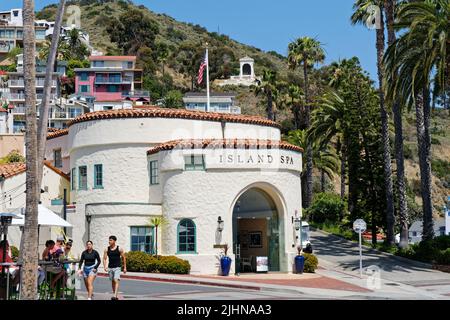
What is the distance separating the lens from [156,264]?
100 ft

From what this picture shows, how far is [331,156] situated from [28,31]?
4789cm

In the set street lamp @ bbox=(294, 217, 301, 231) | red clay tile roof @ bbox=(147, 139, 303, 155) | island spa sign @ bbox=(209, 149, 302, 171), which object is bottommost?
street lamp @ bbox=(294, 217, 301, 231)

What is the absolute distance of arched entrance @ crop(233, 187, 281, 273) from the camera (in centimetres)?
3378

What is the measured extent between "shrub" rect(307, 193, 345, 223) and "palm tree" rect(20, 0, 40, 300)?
118 feet

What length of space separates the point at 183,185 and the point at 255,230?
5.62m

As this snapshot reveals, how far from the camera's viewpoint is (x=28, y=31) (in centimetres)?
1747

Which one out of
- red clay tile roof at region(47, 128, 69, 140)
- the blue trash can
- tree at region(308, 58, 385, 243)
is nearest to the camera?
the blue trash can

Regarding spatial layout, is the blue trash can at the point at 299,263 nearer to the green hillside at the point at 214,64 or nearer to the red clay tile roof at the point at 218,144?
the red clay tile roof at the point at 218,144

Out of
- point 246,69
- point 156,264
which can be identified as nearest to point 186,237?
point 156,264

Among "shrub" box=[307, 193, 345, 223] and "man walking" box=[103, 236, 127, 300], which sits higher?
"shrub" box=[307, 193, 345, 223]

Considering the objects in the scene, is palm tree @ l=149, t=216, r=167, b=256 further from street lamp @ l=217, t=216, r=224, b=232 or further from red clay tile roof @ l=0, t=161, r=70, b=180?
red clay tile roof @ l=0, t=161, r=70, b=180

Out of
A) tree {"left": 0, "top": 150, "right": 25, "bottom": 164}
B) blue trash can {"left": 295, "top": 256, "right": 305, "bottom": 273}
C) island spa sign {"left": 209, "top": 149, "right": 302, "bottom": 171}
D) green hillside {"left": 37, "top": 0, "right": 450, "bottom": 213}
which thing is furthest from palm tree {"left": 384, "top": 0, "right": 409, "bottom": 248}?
green hillside {"left": 37, "top": 0, "right": 450, "bottom": 213}
